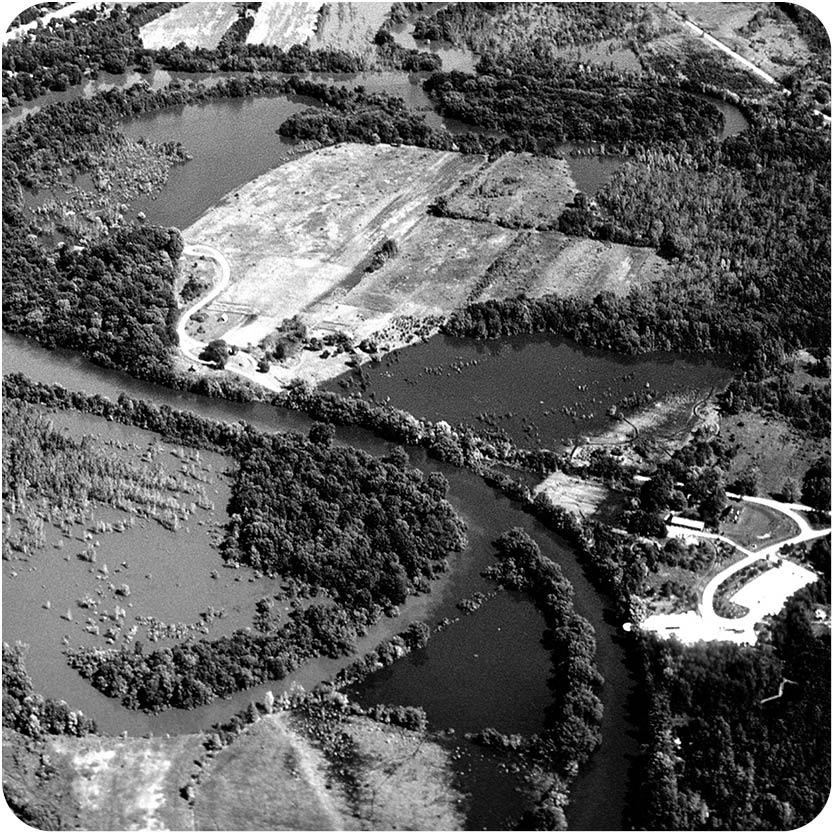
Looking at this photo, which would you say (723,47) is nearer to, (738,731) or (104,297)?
(104,297)

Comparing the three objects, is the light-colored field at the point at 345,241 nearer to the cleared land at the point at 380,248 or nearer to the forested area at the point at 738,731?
the cleared land at the point at 380,248

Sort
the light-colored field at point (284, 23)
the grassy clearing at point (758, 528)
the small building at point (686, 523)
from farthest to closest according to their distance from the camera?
the light-colored field at point (284, 23)
the small building at point (686, 523)
the grassy clearing at point (758, 528)

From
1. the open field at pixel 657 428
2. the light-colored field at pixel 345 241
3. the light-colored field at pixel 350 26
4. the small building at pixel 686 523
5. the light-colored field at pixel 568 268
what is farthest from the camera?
the light-colored field at pixel 350 26

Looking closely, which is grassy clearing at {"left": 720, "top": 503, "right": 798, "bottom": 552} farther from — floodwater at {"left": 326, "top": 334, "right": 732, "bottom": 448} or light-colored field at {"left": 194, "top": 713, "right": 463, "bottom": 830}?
light-colored field at {"left": 194, "top": 713, "right": 463, "bottom": 830}

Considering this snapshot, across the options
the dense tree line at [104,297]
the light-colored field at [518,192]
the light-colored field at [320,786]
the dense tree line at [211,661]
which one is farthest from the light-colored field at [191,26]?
the light-colored field at [320,786]

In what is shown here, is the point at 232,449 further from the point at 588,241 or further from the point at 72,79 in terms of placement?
the point at 72,79

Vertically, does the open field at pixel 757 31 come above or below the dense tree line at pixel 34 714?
above

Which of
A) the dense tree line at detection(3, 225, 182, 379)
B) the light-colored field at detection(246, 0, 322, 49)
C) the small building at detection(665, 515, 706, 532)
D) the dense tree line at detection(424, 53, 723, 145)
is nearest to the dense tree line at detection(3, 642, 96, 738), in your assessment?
the dense tree line at detection(3, 225, 182, 379)
